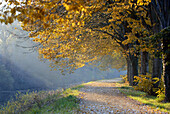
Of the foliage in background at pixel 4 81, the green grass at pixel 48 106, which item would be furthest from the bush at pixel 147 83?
the foliage in background at pixel 4 81

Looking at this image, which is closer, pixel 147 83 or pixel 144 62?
pixel 147 83

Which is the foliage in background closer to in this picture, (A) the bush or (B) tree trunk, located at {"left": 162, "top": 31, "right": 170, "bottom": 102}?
(A) the bush

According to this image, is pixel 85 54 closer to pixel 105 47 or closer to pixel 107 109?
pixel 105 47

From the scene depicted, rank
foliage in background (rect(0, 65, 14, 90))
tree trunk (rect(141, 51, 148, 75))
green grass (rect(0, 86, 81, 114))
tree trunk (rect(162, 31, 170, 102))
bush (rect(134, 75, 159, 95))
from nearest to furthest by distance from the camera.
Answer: green grass (rect(0, 86, 81, 114)), tree trunk (rect(162, 31, 170, 102)), bush (rect(134, 75, 159, 95)), tree trunk (rect(141, 51, 148, 75)), foliage in background (rect(0, 65, 14, 90))

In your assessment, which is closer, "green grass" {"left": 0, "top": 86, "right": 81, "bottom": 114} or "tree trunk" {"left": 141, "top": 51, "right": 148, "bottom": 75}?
"green grass" {"left": 0, "top": 86, "right": 81, "bottom": 114}

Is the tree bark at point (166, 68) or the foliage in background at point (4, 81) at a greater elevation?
the tree bark at point (166, 68)

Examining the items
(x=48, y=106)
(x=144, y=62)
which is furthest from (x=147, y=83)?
(x=48, y=106)

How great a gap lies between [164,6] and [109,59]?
23.5m

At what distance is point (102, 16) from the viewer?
12.7 metres

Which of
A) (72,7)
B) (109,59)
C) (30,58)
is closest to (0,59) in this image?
(30,58)

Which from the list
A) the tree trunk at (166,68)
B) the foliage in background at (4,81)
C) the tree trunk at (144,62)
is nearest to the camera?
the tree trunk at (166,68)

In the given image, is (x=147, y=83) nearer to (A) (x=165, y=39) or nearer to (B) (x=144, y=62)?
(B) (x=144, y=62)

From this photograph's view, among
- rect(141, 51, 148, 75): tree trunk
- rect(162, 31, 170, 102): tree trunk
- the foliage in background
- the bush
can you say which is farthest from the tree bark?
the foliage in background

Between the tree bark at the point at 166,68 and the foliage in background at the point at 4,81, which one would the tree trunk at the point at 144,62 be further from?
the foliage in background at the point at 4,81
